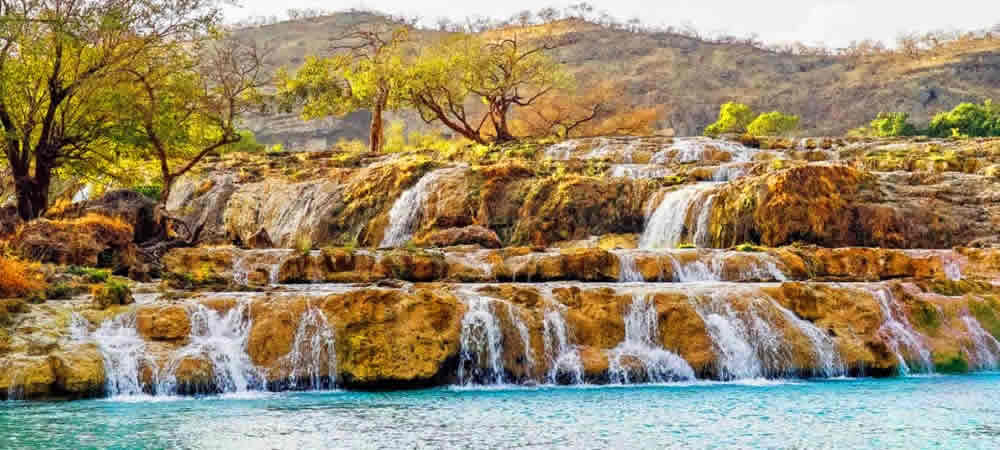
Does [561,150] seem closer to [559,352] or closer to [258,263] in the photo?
[258,263]

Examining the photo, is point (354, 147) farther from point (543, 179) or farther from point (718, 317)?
point (718, 317)

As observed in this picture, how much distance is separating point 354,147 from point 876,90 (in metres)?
50.9

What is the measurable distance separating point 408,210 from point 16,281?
1512 cm

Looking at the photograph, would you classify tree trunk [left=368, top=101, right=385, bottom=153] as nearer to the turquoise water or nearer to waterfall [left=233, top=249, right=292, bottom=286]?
waterfall [left=233, top=249, right=292, bottom=286]

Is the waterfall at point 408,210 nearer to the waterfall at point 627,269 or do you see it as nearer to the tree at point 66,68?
the tree at point 66,68

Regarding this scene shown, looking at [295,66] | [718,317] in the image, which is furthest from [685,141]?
[295,66]

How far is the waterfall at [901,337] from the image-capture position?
1614cm

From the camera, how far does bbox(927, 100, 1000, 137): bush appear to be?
5244cm

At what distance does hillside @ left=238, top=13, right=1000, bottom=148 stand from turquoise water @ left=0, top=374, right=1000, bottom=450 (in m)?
69.0

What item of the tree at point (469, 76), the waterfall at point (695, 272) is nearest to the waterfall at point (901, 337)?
the waterfall at point (695, 272)

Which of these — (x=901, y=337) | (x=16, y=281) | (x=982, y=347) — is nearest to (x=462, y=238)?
(x=16, y=281)

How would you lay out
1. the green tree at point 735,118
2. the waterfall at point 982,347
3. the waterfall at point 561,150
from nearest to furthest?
the waterfall at point 982,347 → the waterfall at point 561,150 → the green tree at point 735,118

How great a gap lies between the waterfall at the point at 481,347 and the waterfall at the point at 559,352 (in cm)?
75

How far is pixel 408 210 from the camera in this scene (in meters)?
30.0
